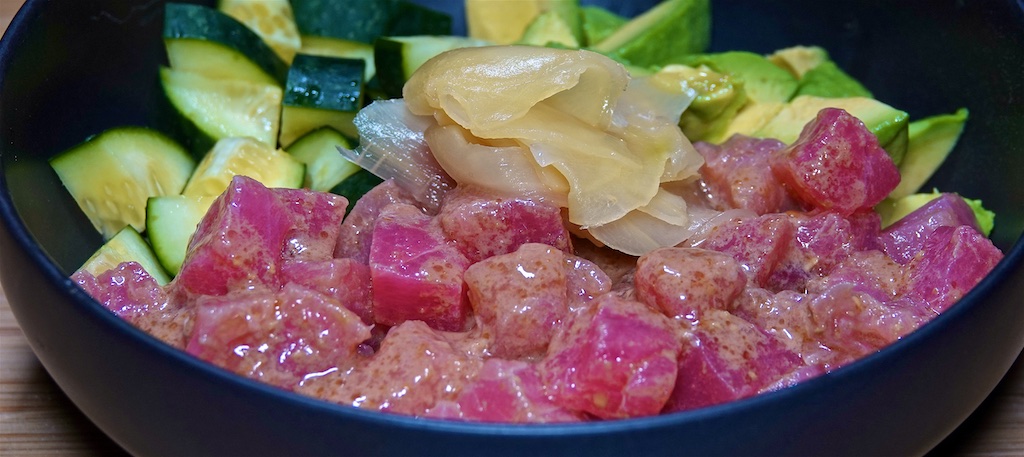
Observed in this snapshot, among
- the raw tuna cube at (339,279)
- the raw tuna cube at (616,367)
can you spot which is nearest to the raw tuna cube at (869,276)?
the raw tuna cube at (616,367)

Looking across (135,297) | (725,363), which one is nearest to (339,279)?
(135,297)

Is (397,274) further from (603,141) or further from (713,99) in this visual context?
(713,99)

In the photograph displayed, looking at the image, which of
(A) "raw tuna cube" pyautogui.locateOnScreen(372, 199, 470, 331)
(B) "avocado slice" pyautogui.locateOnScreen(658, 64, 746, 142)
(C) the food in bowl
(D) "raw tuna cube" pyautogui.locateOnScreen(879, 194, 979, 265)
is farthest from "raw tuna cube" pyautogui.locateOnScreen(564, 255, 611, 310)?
(B) "avocado slice" pyautogui.locateOnScreen(658, 64, 746, 142)

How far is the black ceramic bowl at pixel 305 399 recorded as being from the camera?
1.42m

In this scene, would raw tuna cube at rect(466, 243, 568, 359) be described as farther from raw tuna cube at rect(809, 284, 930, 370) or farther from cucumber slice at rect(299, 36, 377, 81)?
cucumber slice at rect(299, 36, 377, 81)

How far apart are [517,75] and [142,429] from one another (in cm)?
107

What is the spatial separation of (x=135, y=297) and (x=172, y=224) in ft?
1.48

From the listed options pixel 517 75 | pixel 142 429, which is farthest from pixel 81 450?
pixel 517 75

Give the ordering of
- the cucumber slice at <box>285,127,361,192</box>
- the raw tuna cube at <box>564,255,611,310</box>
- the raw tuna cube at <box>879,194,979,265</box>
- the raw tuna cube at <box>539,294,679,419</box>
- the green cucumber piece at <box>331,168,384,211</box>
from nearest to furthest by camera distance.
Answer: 1. the raw tuna cube at <box>539,294,679,419</box>
2. the raw tuna cube at <box>564,255,611,310</box>
3. the raw tuna cube at <box>879,194,979,265</box>
4. the green cucumber piece at <box>331,168,384,211</box>
5. the cucumber slice at <box>285,127,361,192</box>

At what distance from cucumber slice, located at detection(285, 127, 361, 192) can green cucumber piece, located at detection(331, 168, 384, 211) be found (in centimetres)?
5

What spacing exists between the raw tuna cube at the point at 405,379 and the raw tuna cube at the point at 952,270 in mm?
958

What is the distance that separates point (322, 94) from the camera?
2.69 metres

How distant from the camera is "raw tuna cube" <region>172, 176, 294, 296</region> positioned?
6.21 feet

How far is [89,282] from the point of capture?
199 centimetres
